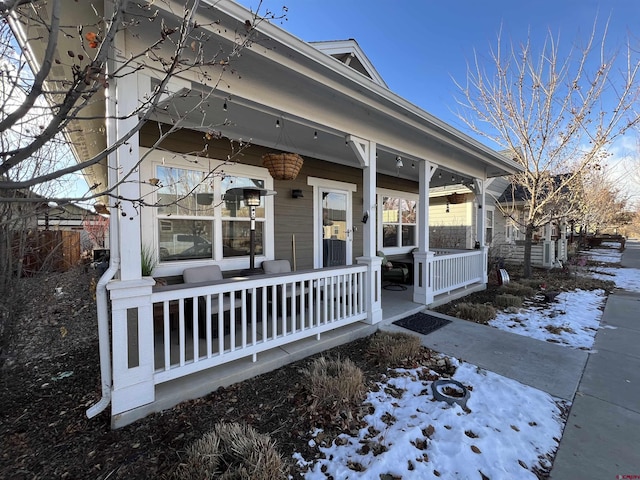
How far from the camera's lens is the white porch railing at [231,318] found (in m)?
2.42

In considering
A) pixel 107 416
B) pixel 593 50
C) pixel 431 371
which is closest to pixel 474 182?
pixel 593 50

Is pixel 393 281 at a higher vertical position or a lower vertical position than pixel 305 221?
lower

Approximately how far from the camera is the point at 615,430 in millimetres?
2072

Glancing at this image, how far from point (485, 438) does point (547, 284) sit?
681cm

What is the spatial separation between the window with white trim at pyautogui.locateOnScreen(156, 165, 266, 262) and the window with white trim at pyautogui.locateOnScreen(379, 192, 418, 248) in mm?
3488

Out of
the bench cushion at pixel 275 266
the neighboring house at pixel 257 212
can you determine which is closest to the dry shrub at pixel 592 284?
the neighboring house at pixel 257 212

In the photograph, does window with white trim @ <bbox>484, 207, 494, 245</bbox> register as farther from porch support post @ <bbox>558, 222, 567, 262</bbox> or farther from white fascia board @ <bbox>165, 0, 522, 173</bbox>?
white fascia board @ <bbox>165, 0, 522, 173</bbox>

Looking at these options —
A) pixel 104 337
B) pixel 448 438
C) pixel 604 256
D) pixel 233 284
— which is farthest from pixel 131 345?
pixel 604 256

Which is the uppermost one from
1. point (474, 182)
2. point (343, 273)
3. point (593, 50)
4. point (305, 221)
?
point (593, 50)

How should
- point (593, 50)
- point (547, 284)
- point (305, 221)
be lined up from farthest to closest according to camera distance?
point (547, 284), point (593, 50), point (305, 221)

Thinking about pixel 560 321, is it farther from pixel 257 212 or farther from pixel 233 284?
pixel 257 212

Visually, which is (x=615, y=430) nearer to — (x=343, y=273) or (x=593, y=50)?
(x=343, y=273)

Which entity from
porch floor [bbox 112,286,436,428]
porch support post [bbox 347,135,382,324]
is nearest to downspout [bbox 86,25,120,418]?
porch floor [bbox 112,286,436,428]

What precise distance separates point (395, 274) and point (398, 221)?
5.23ft
